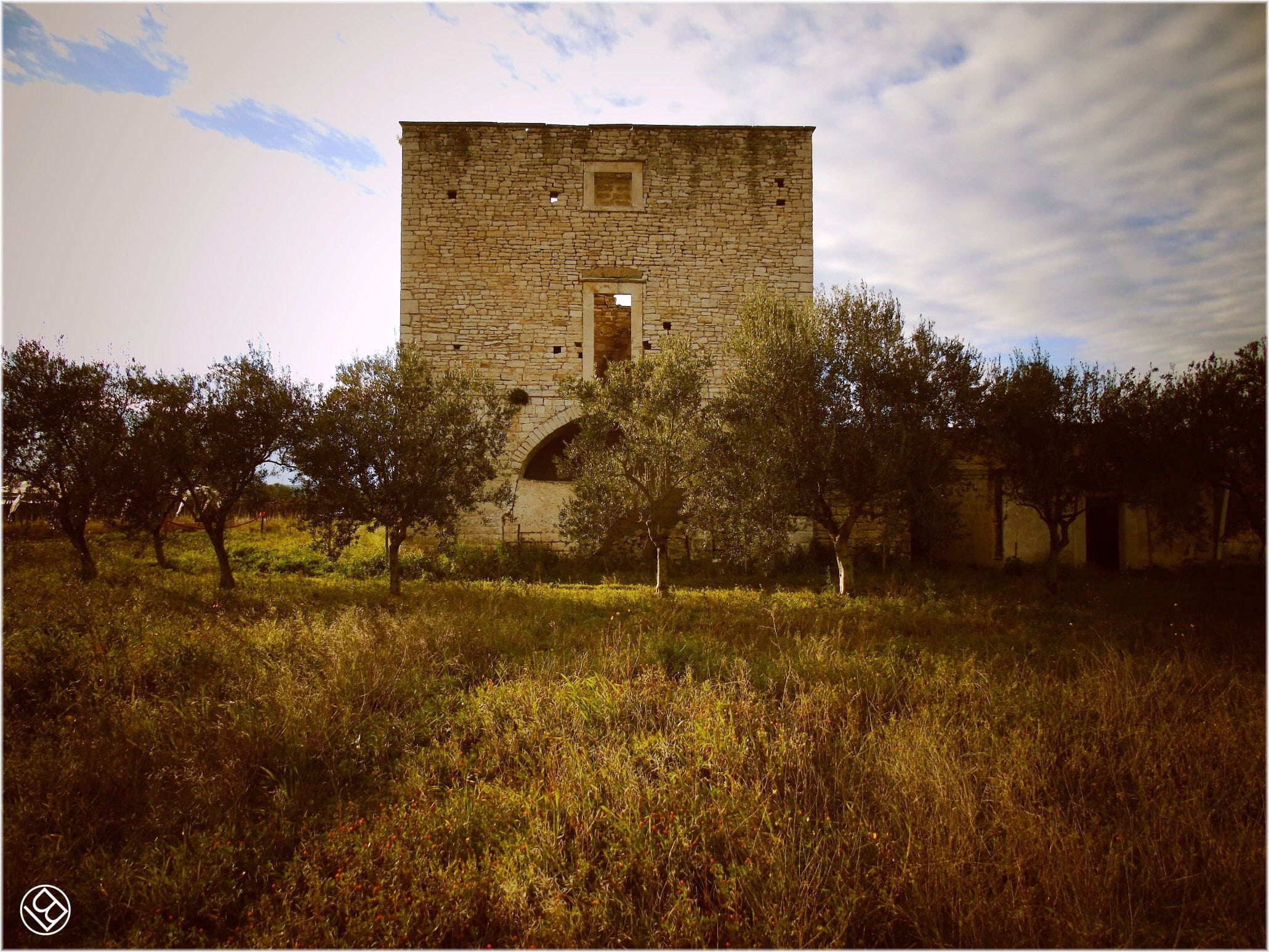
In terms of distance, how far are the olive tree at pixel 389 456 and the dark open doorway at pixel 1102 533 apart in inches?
604

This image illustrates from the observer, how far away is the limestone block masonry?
14.9 meters

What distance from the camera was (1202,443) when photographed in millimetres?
9328

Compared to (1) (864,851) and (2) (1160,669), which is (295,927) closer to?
(1) (864,851)

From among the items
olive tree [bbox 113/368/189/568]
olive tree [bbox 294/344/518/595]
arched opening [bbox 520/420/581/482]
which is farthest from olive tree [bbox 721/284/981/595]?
olive tree [bbox 113/368/189/568]

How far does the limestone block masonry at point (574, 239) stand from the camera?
14.9 metres

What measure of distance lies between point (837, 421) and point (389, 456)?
292 inches

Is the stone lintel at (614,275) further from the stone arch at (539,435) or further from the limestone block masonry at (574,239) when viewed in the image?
the stone arch at (539,435)

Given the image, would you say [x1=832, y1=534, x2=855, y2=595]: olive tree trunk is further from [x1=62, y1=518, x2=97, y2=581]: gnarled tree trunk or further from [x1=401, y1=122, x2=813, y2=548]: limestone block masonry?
[x1=62, y1=518, x2=97, y2=581]: gnarled tree trunk

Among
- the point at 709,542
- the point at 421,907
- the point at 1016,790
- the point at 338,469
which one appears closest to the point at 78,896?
the point at 421,907

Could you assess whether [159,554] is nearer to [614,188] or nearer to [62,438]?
[62,438]

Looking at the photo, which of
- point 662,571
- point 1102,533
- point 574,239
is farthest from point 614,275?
point 1102,533

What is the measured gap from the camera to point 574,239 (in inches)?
595

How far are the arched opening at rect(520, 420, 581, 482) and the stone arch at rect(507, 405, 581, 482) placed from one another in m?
0.08

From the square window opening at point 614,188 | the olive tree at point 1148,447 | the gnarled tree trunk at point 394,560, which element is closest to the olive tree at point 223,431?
the gnarled tree trunk at point 394,560
